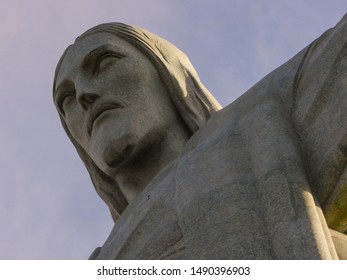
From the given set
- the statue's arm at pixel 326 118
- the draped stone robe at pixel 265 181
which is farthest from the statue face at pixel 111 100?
the statue's arm at pixel 326 118

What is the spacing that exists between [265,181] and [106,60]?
3672mm

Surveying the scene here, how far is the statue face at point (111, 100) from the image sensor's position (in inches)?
498

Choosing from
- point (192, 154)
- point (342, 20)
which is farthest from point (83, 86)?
point (342, 20)

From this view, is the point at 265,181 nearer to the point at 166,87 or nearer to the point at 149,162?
the point at 149,162

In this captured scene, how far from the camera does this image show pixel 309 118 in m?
10.7

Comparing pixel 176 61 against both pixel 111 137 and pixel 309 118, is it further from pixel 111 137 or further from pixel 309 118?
pixel 309 118

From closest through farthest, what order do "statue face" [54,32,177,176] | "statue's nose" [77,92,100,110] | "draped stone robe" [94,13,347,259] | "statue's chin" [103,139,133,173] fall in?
"draped stone robe" [94,13,347,259], "statue's chin" [103,139,133,173], "statue face" [54,32,177,176], "statue's nose" [77,92,100,110]

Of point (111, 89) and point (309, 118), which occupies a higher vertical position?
point (111, 89)

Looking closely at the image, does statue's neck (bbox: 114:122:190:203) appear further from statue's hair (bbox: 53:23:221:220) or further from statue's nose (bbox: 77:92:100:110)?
statue's nose (bbox: 77:92:100:110)

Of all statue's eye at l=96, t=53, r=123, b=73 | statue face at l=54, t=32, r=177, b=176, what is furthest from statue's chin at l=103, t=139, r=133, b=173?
statue's eye at l=96, t=53, r=123, b=73

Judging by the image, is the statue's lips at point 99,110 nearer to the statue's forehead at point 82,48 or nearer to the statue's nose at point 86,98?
the statue's nose at point 86,98

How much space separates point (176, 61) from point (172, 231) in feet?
10.7

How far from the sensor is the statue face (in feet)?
41.5

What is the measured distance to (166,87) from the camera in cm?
1320
